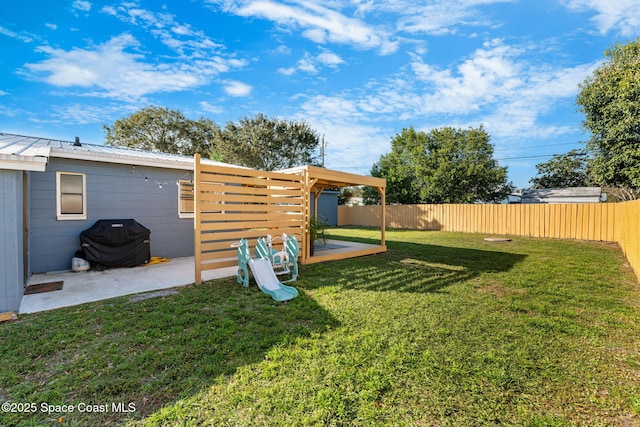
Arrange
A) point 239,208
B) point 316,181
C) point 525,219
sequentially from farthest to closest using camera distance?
point 525,219
point 316,181
point 239,208

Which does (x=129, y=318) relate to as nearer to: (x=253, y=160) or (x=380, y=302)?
(x=380, y=302)

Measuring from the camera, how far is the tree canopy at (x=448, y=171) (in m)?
19.1

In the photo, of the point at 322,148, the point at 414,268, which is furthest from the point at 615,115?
the point at 322,148

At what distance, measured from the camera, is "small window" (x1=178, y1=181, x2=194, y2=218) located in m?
7.13

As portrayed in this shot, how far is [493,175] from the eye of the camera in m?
19.1

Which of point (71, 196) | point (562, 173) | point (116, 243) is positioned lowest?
point (116, 243)

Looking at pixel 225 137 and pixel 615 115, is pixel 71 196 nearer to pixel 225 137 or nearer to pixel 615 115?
pixel 225 137

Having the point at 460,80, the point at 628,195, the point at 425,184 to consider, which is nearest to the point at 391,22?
the point at 460,80

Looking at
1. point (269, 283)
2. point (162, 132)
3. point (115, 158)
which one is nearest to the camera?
point (269, 283)

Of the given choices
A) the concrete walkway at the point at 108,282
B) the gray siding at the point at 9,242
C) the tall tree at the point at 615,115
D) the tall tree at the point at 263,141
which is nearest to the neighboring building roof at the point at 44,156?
the gray siding at the point at 9,242

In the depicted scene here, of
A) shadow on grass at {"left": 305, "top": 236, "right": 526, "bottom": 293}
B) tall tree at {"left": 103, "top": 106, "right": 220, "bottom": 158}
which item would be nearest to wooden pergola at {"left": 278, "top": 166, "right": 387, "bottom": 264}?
shadow on grass at {"left": 305, "top": 236, "right": 526, "bottom": 293}

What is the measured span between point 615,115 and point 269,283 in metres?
16.0

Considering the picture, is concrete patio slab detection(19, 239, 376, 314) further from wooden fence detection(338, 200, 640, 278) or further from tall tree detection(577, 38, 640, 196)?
tall tree detection(577, 38, 640, 196)

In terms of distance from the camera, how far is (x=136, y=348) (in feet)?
8.29
